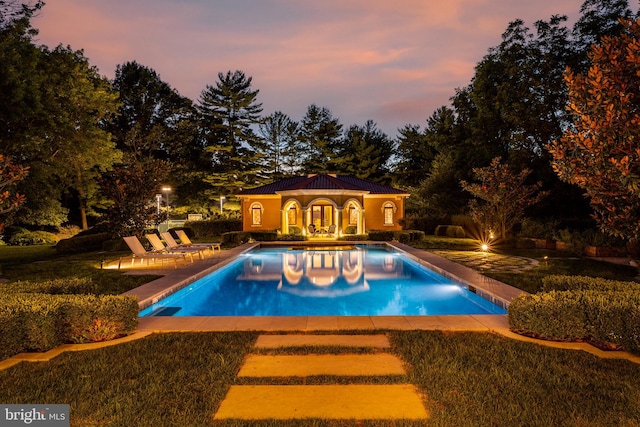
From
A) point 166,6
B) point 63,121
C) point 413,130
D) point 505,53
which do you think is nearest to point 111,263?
point 63,121

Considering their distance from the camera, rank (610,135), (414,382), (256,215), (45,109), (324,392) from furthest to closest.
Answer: (256,215)
(45,109)
(610,135)
(414,382)
(324,392)

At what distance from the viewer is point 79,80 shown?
17.3m

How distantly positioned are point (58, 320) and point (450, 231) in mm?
23804

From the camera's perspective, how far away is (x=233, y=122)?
37594 mm

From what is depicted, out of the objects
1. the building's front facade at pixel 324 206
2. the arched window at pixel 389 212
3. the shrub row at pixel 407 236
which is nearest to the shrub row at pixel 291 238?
the building's front facade at pixel 324 206

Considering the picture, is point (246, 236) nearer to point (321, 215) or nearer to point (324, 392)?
point (321, 215)

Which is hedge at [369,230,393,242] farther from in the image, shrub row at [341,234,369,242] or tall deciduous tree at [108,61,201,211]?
tall deciduous tree at [108,61,201,211]

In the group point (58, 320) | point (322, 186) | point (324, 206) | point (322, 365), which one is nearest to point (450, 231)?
point (322, 186)

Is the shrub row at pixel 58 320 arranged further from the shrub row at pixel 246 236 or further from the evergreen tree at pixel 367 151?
the evergreen tree at pixel 367 151

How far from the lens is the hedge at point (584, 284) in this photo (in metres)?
6.18

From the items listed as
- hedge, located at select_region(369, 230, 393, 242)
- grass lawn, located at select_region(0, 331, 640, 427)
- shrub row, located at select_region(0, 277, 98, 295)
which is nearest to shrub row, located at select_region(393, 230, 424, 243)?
hedge, located at select_region(369, 230, 393, 242)

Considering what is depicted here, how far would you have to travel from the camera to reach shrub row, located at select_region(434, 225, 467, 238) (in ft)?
82.3

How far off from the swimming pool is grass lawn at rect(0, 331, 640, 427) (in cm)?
314

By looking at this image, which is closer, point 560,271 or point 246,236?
point 560,271
